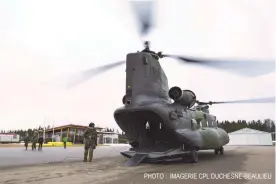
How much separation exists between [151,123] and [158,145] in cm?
107

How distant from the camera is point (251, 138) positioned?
55625 mm

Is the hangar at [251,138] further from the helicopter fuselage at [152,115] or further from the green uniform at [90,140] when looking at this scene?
the green uniform at [90,140]

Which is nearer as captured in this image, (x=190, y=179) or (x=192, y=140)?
(x=190, y=179)

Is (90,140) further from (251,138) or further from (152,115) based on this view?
(251,138)

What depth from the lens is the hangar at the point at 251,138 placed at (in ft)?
179

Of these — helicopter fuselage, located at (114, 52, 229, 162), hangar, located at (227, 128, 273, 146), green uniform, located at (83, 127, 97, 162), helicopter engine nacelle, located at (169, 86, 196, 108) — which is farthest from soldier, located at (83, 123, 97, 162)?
hangar, located at (227, 128, 273, 146)

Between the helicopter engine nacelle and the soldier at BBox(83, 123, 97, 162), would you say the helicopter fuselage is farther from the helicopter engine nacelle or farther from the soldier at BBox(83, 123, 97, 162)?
the soldier at BBox(83, 123, 97, 162)

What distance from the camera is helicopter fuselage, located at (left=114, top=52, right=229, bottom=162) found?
11.8 m

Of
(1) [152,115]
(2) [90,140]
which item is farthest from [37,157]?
(1) [152,115]

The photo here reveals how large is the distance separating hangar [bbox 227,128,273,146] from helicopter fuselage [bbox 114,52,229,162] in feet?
154

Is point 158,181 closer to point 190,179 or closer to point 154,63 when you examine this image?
point 190,179

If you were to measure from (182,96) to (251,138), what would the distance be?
160ft

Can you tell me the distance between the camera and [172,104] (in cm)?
1276

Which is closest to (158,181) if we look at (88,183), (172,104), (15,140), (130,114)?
(88,183)
